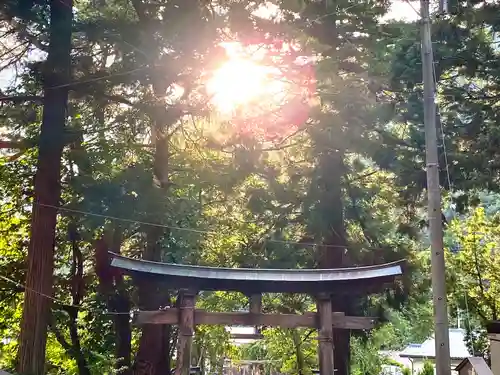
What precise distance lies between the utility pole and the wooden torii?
2133mm

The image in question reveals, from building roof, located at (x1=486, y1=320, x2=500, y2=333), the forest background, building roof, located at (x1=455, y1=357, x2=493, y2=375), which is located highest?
the forest background

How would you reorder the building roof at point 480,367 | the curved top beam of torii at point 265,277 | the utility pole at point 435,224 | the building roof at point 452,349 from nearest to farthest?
the building roof at point 480,367, the utility pole at point 435,224, the curved top beam of torii at point 265,277, the building roof at point 452,349

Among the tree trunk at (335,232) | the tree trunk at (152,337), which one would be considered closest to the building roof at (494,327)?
the tree trunk at (335,232)

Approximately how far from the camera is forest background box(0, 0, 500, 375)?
8023 mm

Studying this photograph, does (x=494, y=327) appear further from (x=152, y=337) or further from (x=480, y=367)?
(x=152, y=337)

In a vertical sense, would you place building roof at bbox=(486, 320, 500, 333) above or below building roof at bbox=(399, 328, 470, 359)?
above

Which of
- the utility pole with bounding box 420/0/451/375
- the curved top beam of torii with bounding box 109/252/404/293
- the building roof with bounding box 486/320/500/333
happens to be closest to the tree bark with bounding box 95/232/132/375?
the curved top beam of torii with bounding box 109/252/404/293

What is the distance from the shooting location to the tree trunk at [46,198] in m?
7.38

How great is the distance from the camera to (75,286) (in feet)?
36.2

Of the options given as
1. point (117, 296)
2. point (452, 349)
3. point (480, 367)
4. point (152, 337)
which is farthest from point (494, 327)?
point (452, 349)

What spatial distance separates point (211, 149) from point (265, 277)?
344 cm

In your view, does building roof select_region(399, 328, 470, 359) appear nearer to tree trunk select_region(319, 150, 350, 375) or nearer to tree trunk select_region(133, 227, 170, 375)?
tree trunk select_region(319, 150, 350, 375)

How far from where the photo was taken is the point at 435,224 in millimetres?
5387

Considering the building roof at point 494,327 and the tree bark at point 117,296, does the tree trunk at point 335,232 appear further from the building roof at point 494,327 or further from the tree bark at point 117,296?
the tree bark at point 117,296
